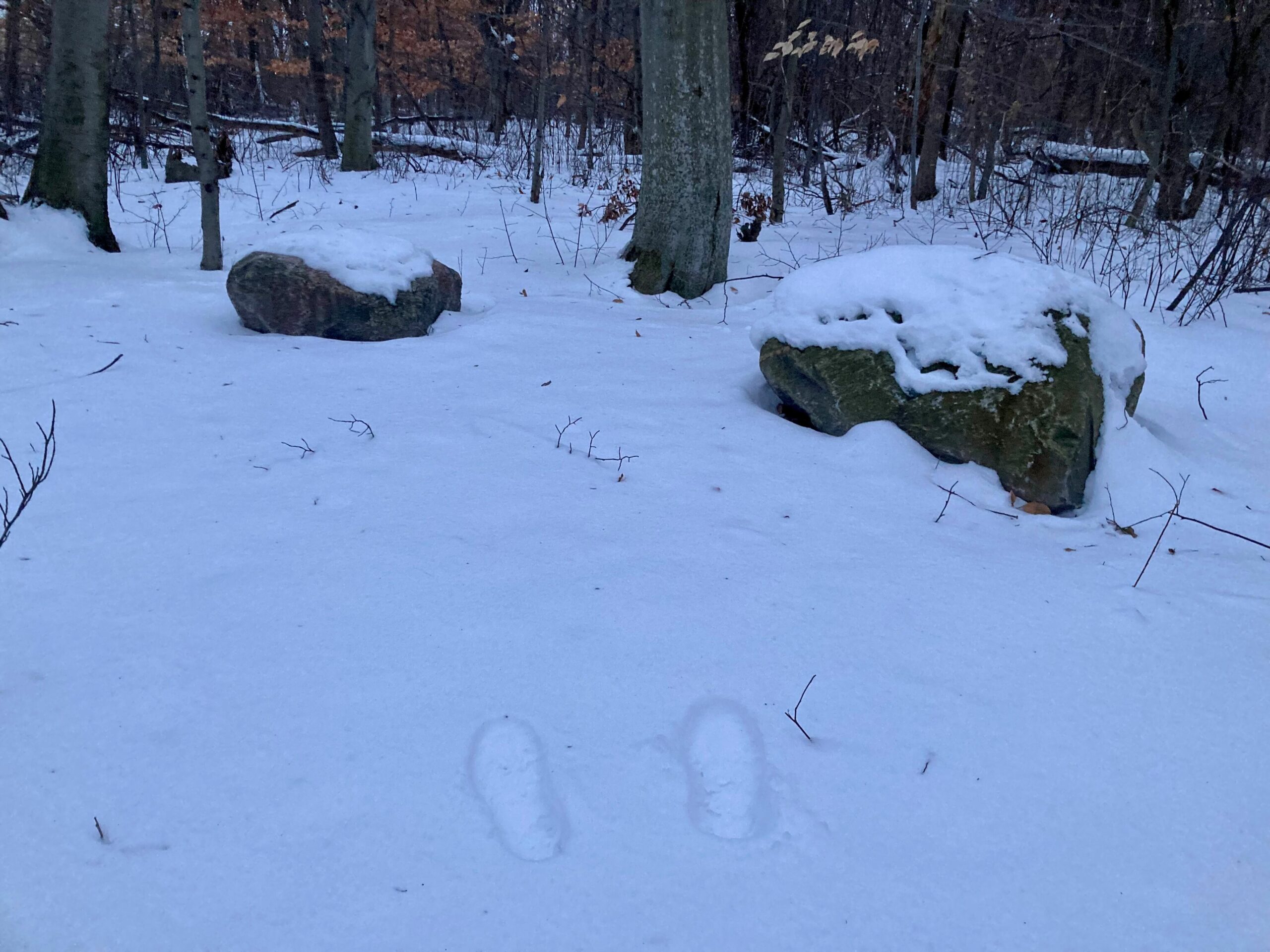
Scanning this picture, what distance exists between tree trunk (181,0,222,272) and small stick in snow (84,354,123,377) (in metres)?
1.74

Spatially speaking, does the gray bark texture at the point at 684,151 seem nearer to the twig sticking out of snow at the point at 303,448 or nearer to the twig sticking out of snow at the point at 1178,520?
the twig sticking out of snow at the point at 303,448

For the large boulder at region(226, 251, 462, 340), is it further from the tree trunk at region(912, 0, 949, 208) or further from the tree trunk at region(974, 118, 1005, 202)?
the tree trunk at region(912, 0, 949, 208)

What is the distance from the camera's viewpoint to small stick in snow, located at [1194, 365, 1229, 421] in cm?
336

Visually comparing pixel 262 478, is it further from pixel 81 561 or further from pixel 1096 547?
pixel 1096 547

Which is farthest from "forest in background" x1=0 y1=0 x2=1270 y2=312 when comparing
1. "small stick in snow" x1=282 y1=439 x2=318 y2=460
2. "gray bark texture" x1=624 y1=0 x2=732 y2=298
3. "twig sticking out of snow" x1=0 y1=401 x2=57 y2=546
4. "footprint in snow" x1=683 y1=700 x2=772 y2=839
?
"footprint in snow" x1=683 y1=700 x2=772 y2=839

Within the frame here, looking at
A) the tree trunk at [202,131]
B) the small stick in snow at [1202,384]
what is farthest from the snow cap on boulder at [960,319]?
the tree trunk at [202,131]

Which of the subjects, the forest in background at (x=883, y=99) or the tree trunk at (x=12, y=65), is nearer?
the forest in background at (x=883, y=99)

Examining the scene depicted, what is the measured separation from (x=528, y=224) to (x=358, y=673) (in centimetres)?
610

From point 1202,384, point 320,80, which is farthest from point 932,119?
point 320,80

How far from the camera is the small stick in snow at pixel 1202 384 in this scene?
3361 mm

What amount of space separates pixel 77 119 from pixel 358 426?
4.18 metres

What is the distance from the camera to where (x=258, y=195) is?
25.8ft

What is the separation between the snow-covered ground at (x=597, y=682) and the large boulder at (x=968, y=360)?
12 cm

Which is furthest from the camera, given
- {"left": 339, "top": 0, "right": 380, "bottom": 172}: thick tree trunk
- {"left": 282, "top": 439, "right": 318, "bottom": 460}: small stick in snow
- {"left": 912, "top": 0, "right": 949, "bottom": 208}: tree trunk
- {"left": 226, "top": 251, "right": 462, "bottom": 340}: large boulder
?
{"left": 339, "top": 0, "right": 380, "bottom": 172}: thick tree trunk
